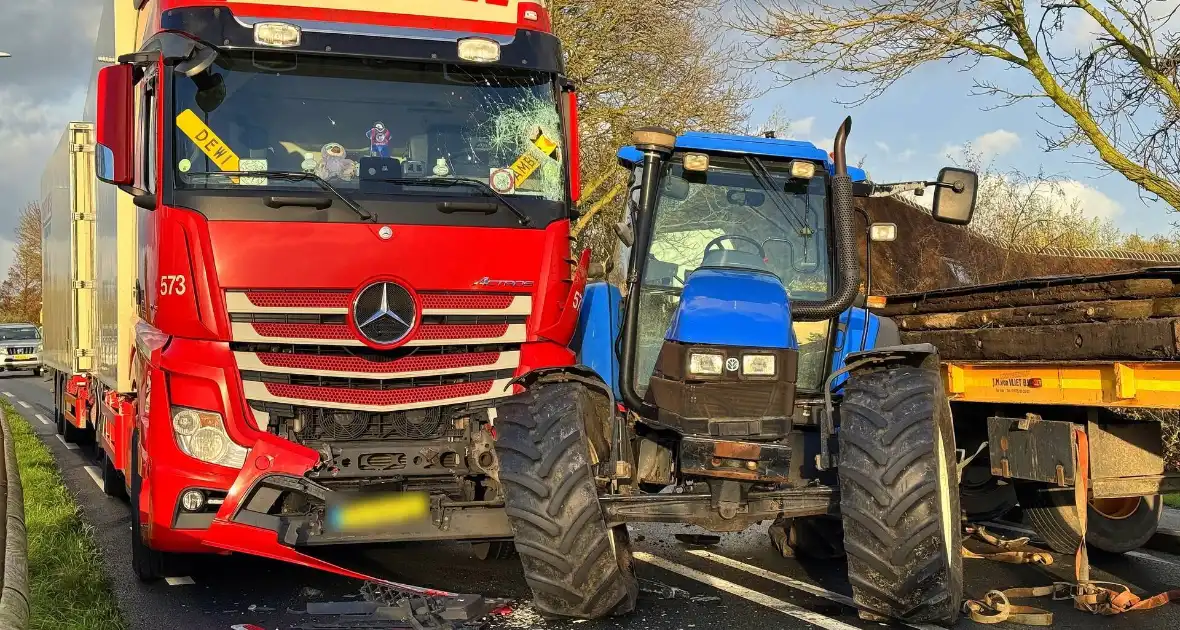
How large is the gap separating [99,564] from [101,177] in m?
2.69

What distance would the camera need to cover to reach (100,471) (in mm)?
14156

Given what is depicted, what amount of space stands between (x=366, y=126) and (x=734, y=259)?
2314 millimetres

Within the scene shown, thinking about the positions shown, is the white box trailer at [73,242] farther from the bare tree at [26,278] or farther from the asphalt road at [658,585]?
the bare tree at [26,278]

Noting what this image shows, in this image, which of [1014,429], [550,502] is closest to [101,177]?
[550,502]

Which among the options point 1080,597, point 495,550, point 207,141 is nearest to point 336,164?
point 207,141

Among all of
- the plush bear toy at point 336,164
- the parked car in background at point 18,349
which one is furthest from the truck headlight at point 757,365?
the parked car in background at point 18,349

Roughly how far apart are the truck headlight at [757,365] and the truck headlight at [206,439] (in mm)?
2735

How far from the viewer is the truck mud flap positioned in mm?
6621

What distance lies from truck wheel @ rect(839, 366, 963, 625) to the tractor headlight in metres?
0.67

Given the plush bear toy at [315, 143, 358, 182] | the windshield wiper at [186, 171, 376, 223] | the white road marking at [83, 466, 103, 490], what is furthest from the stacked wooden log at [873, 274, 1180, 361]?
the white road marking at [83, 466, 103, 490]

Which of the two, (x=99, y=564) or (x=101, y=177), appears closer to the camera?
(x=101, y=177)

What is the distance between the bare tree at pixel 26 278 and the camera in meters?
60.8

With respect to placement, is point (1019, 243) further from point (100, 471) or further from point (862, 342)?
point (100, 471)

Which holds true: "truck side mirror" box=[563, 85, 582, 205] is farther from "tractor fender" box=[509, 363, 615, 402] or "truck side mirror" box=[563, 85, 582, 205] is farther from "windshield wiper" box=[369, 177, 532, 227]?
"tractor fender" box=[509, 363, 615, 402]
